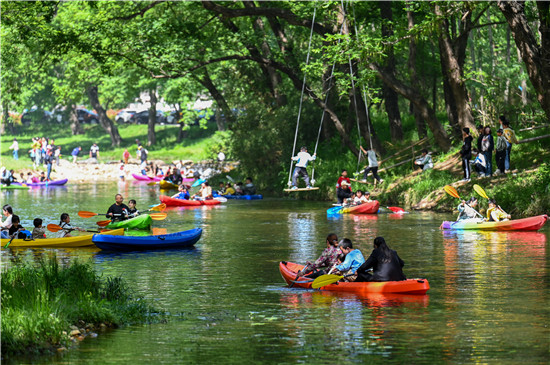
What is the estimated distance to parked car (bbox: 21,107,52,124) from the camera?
8894cm

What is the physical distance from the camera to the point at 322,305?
1559 centimetres

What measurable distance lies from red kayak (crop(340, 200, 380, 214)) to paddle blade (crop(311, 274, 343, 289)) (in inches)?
689

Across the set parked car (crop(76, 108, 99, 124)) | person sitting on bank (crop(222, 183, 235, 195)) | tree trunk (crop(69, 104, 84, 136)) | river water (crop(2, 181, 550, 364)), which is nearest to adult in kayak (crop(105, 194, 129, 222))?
river water (crop(2, 181, 550, 364))

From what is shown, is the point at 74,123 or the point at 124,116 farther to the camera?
the point at 124,116

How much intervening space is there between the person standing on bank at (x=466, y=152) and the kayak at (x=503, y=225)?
5772 mm

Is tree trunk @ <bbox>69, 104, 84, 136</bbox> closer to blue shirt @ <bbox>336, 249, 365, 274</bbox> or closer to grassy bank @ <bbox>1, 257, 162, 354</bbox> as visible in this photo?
blue shirt @ <bbox>336, 249, 365, 274</bbox>

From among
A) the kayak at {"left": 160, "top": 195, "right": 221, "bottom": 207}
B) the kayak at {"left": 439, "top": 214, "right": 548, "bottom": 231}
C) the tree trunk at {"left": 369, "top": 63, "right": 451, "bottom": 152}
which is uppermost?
the tree trunk at {"left": 369, "top": 63, "right": 451, "bottom": 152}

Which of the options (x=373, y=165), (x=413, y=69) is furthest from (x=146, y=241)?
(x=413, y=69)

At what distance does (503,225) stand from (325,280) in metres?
11.6

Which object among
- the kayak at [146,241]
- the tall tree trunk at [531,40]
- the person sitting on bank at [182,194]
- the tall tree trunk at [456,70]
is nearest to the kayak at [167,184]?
the person sitting on bank at [182,194]

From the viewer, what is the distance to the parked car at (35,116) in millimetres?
88938

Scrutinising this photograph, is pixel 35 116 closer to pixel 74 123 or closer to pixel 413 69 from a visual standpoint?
pixel 74 123

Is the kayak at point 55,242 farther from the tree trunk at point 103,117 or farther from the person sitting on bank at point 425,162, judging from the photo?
the tree trunk at point 103,117

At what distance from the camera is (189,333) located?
13219 mm
